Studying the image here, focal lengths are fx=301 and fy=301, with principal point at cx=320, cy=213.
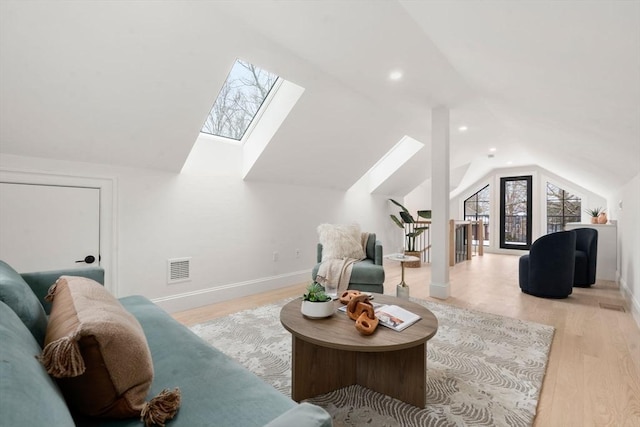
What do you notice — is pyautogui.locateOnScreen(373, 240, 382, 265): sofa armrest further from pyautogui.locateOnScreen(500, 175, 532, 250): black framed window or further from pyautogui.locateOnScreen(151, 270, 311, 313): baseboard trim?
pyautogui.locateOnScreen(500, 175, 532, 250): black framed window

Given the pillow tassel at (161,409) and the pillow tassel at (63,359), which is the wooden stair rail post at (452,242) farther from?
the pillow tassel at (63,359)

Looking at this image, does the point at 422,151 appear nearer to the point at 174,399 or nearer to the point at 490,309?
the point at 490,309

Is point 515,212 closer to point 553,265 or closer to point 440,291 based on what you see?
point 553,265

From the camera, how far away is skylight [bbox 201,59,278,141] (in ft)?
10.6

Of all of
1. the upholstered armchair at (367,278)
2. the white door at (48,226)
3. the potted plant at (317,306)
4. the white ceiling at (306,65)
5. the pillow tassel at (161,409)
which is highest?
the white ceiling at (306,65)

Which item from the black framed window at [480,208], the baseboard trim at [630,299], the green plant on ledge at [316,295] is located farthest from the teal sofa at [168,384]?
the black framed window at [480,208]

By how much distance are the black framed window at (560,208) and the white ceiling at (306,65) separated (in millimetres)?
4165

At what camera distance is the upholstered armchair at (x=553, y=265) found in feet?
11.9

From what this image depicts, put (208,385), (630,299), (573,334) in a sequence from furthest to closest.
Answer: (630,299)
(573,334)
(208,385)

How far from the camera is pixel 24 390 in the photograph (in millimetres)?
571

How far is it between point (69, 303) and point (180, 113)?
2.04m

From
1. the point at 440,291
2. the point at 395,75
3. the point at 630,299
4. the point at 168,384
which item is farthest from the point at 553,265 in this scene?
the point at 168,384

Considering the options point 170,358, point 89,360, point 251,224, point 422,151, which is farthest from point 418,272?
point 89,360

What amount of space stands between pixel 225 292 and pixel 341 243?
152 cm
